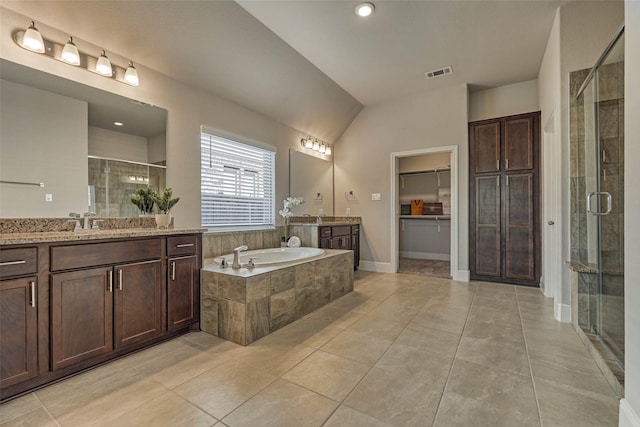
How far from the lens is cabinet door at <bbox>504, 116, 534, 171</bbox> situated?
3.79 m

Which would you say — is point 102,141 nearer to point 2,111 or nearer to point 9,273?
point 2,111

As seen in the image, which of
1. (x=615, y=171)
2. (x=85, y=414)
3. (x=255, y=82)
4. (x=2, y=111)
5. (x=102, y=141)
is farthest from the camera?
(x=255, y=82)

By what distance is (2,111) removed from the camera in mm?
1869

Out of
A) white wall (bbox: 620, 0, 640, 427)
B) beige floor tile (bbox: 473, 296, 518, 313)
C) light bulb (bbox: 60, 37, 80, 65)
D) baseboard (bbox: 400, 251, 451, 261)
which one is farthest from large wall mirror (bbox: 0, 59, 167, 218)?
baseboard (bbox: 400, 251, 451, 261)

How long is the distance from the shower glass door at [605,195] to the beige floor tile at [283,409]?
6.44 feet

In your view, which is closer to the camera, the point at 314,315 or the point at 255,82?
the point at 314,315

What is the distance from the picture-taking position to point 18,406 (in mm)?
1463

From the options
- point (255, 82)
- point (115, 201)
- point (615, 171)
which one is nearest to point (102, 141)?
point (115, 201)

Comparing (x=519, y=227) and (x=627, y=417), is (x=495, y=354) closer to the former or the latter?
(x=627, y=417)

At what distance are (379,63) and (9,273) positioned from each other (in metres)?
3.87

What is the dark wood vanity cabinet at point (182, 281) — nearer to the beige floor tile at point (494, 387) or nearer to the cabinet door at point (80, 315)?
the cabinet door at point (80, 315)

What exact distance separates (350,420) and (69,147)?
2.66 meters

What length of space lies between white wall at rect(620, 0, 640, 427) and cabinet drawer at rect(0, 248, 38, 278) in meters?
2.90

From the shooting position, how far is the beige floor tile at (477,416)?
1.33 meters
